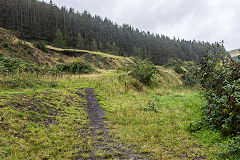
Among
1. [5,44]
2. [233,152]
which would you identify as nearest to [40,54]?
[5,44]

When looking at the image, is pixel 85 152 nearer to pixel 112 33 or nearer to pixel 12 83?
pixel 12 83

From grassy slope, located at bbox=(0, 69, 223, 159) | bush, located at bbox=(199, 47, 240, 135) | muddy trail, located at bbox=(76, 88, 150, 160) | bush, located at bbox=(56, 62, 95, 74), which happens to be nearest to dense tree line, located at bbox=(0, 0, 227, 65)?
bush, located at bbox=(56, 62, 95, 74)

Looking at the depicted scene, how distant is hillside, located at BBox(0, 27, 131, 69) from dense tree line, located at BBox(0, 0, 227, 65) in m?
16.5

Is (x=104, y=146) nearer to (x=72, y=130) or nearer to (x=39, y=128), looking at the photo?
(x=72, y=130)

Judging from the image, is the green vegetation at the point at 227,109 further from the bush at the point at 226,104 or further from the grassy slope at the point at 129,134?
the grassy slope at the point at 129,134

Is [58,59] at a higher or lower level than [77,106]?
higher

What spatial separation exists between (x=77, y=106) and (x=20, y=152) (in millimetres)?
4651

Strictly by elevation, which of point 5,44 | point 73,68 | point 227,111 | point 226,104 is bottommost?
point 227,111

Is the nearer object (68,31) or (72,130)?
(72,130)

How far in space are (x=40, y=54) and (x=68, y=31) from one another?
47.6 metres

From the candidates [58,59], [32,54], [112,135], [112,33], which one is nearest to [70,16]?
[112,33]

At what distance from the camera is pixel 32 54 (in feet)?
90.5

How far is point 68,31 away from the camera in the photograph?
237 ft

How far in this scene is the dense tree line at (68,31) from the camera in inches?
2355
